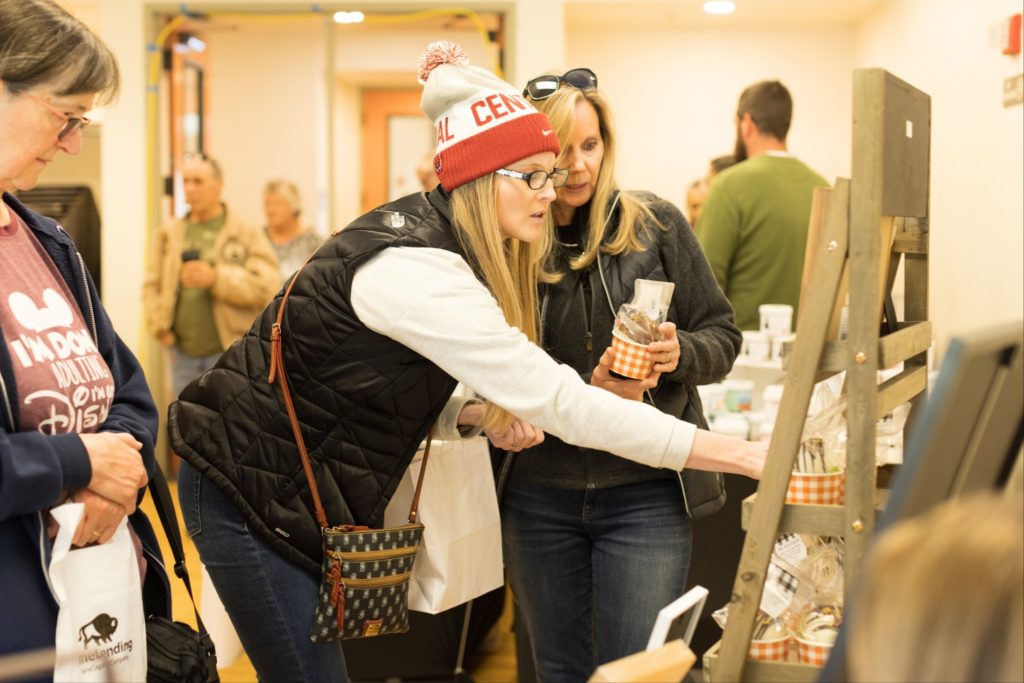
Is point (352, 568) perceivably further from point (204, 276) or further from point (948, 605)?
point (204, 276)

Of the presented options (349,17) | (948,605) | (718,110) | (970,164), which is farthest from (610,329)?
(718,110)

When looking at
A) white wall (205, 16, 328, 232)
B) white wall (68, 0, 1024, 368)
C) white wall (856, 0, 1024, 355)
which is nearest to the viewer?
white wall (856, 0, 1024, 355)

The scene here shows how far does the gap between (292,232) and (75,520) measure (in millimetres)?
5277

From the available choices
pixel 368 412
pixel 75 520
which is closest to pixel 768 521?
pixel 368 412

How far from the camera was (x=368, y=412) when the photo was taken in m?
1.73

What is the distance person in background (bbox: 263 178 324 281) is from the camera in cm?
650

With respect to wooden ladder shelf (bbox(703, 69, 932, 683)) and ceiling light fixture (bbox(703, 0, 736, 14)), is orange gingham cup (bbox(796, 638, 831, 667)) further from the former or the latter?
ceiling light fixture (bbox(703, 0, 736, 14))

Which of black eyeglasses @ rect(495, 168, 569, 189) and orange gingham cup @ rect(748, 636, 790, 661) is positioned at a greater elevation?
black eyeglasses @ rect(495, 168, 569, 189)

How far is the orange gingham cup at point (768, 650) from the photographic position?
1.43m

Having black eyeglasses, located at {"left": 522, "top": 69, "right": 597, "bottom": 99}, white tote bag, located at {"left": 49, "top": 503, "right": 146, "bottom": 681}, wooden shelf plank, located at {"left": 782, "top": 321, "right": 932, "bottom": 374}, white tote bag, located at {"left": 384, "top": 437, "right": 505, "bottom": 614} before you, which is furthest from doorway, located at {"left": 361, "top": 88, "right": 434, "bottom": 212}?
wooden shelf plank, located at {"left": 782, "top": 321, "right": 932, "bottom": 374}

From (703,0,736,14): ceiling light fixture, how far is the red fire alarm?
2.78 meters

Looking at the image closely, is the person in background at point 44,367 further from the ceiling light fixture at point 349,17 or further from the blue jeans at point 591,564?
the ceiling light fixture at point 349,17

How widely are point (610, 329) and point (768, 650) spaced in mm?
883

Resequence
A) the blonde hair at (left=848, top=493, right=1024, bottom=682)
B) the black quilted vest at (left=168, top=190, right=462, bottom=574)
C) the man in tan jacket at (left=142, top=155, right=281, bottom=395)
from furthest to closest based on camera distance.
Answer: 1. the man in tan jacket at (left=142, top=155, right=281, bottom=395)
2. the black quilted vest at (left=168, top=190, right=462, bottom=574)
3. the blonde hair at (left=848, top=493, right=1024, bottom=682)
